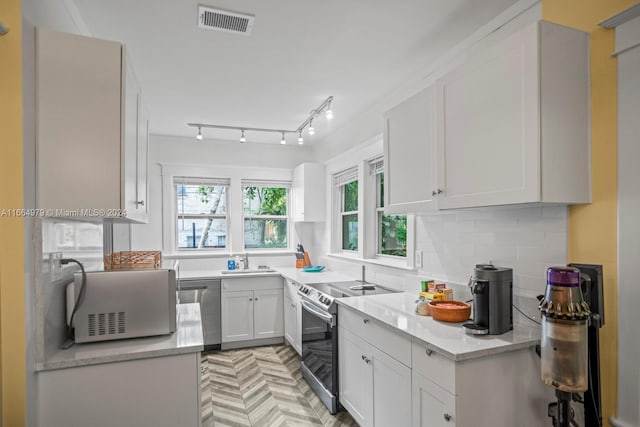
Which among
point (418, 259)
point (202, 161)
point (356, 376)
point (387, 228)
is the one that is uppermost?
point (202, 161)

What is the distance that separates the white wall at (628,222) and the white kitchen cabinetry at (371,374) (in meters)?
0.88

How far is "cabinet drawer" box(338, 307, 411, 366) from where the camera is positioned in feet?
6.22

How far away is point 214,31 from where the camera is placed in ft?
7.12

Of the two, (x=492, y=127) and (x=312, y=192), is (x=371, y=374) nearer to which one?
(x=492, y=127)

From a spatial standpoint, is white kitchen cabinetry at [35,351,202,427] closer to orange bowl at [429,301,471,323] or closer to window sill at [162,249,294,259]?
orange bowl at [429,301,471,323]

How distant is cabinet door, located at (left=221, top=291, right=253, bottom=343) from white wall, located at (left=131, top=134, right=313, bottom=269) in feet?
2.38

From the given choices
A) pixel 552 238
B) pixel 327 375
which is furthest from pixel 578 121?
pixel 327 375

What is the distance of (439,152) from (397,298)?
118cm

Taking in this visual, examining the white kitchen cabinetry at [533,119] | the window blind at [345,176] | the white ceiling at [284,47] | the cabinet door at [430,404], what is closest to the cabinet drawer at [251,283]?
the window blind at [345,176]

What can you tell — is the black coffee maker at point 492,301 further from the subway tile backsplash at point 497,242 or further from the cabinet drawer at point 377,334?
the cabinet drawer at point 377,334

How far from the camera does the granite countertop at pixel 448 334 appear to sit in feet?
5.16

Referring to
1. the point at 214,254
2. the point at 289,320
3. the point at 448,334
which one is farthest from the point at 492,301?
the point at 214,254

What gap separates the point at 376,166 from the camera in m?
3.59

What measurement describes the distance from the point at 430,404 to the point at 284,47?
2259mm
